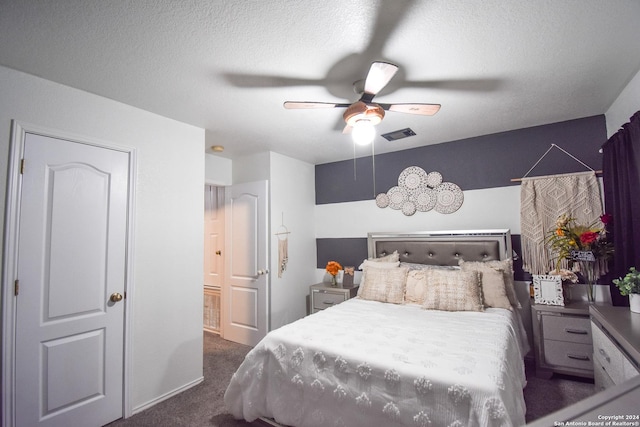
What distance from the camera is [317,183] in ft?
15.1

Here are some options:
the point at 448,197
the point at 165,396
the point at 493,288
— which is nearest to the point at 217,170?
the point at 165,396

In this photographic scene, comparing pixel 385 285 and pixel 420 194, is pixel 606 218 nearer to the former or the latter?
pixel 420 194

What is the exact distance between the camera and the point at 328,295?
3.82 metres

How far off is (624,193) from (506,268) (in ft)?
3.53

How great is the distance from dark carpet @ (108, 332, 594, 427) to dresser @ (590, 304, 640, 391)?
356 mm

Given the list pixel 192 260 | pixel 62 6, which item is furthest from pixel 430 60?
pixel 192 260

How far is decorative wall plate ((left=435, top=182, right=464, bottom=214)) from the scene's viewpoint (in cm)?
350

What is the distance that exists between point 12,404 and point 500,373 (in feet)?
A: 9.35

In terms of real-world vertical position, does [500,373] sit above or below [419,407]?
above

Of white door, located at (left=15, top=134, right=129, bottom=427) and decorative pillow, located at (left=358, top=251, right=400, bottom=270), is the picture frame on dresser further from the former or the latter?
white door, located at (left=15, top=134, right=129, bottom=427)

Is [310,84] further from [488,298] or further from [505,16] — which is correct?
[488,298]

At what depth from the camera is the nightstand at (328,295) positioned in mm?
3729

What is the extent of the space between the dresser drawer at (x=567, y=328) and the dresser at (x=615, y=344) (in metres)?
0.22

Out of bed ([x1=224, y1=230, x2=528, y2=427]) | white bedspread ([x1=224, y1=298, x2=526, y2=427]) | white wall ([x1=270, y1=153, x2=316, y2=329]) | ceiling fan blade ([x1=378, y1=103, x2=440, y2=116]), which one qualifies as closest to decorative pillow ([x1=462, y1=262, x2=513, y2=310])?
bed ([x1=224, y1=230, x2=528, y2=427])
